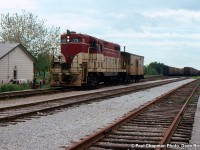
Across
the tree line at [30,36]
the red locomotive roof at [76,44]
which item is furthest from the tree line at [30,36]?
the red locomotive roof at [76,44]

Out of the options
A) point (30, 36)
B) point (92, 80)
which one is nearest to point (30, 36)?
point (30, 36)

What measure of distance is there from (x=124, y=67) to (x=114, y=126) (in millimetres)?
27459

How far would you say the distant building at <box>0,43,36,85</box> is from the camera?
33.4 meters

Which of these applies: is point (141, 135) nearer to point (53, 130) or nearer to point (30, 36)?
point (53, 130)

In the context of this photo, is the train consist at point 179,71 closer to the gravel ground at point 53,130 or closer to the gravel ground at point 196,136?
the gravel ground at point 53,130

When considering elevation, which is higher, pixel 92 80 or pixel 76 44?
pixel 76 44

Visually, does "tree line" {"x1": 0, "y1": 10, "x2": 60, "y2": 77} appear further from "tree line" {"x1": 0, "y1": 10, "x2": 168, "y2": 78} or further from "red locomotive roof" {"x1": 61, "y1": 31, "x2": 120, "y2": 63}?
"red locomotive roof" {"x1": 61, "y1": 31, "x2": 120, "y2": 63}

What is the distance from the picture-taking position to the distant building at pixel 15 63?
3342 centimetres

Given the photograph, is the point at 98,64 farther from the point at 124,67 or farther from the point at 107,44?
the point at 124,67

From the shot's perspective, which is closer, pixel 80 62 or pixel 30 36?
pixel 80 62

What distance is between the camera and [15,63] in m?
35.5

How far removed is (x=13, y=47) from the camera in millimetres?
35062

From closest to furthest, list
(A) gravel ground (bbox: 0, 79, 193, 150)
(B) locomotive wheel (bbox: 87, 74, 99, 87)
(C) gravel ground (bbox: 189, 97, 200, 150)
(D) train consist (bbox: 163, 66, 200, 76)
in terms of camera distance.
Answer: (C) gravel ground (bbox: 189, 97, 200, 150), (A) gravel ground (bbox: 0, 79, 193, 150), (B) locomotive wheel (bbox: 87, 74, 99, 87), (D) train consist (bbox: 163, 66, 200, 76)

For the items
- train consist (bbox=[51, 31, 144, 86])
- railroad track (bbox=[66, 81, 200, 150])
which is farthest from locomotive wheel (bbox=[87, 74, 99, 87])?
railroad track (bbox=[66, 81, 200, 150])
